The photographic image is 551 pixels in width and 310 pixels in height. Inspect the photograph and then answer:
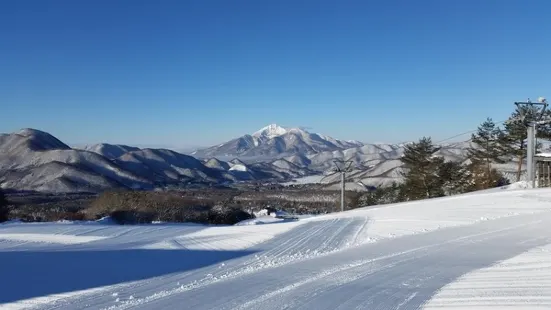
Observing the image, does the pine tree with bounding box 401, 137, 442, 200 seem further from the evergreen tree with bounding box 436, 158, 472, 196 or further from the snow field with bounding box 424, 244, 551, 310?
the snow field with bounding box 424, 244, 551, 310

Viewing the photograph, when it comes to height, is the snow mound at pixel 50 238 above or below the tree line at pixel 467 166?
below

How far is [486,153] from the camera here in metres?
41.0

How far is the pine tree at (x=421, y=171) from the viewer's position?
Answer: 4112 centimetres

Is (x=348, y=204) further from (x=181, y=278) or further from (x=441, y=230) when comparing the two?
(x=181, y=278)

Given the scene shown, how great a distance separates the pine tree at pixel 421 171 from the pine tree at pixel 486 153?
3411 mm

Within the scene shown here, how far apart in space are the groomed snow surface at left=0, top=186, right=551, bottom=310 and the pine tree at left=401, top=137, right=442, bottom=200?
2674cm

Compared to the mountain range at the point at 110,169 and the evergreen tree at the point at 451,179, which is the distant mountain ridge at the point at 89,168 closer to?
the mountain range at the point at 110,169

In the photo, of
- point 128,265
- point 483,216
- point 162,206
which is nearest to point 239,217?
point 162,206

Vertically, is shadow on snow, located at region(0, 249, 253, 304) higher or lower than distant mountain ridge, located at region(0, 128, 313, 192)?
lower

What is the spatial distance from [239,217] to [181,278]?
1095 inches

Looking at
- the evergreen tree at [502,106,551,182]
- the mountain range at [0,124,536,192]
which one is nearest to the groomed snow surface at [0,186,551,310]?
the evergreen tree at [502,106,551,182]

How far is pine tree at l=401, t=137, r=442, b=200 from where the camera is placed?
4112 centimetres

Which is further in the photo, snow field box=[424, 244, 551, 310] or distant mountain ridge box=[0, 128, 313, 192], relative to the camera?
distant mountain ridge box=[0, 128, 313, 192]

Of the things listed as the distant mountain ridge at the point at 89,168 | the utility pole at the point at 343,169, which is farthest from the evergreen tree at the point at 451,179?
the distant mountain ridge at the point at 89,168
